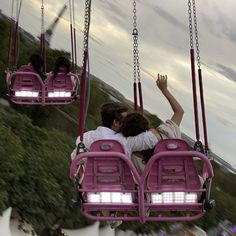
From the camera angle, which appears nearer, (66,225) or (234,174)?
(66,225)

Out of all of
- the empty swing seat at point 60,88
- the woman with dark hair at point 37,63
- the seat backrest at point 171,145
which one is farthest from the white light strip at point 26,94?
the seat backrest at point 171,145

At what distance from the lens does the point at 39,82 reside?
9828mm

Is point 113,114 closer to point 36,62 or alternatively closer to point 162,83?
point 162,83

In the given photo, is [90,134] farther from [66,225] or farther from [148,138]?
[66,225]

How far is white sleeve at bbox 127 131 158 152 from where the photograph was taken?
15.9 ft

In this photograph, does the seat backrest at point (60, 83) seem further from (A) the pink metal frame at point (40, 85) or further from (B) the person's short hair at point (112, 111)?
(B) the person's short hair at point (112, 111)

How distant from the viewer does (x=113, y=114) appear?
4836 mm

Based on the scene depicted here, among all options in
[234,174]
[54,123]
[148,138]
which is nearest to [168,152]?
[148,138]

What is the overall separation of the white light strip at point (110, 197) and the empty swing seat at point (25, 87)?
4975 millimetres

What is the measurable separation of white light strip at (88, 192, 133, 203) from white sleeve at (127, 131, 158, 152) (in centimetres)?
34

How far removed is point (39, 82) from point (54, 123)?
11455 millimetres

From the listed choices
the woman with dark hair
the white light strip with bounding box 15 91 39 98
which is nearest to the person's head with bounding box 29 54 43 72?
the woman with dark hair

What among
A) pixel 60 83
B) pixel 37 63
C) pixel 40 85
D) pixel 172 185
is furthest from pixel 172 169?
pixel 37 63

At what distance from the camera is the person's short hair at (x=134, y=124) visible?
15.8 ft
